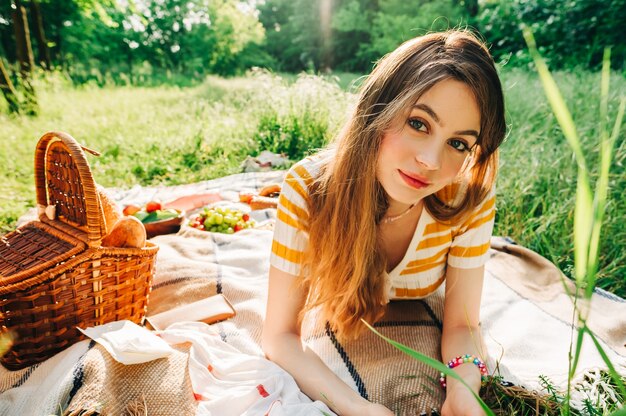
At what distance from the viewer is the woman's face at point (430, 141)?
4.76 feet

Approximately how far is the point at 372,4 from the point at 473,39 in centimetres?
2620

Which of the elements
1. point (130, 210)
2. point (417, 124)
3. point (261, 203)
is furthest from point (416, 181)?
point (130, 210)

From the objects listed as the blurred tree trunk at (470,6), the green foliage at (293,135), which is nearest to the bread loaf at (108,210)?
the green foliage at (293,135)

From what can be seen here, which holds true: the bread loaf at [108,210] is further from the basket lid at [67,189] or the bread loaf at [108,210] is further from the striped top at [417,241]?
the striped top at [417,241]

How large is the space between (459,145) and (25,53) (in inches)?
369

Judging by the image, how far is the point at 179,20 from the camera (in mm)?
34094

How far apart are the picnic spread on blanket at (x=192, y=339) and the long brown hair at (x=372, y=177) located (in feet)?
0.96

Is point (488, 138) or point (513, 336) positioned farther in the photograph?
point (513, 336)

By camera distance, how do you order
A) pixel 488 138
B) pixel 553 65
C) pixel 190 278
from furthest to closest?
pixel 553 65 < pixel 190 278 < pixel 488 138

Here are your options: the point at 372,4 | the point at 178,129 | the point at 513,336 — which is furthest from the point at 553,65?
the point at 372,4

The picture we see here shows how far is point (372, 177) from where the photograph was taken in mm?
1583

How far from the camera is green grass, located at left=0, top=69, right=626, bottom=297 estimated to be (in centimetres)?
318

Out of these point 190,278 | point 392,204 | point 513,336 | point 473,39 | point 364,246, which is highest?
point 473,39

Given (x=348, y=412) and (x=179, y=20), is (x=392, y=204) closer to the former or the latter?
(x=348, y=412)
